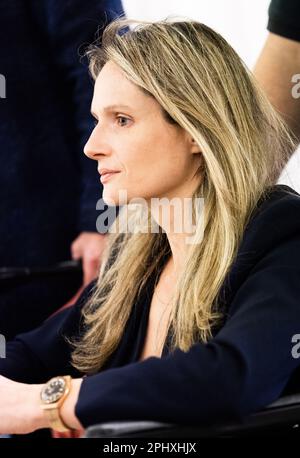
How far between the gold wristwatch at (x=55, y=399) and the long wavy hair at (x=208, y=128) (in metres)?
0.26

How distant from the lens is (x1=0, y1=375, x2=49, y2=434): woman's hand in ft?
4.02

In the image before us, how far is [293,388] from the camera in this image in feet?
4.16

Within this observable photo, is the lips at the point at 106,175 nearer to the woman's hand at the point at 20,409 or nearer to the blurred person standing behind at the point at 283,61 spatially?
the woman's hand at the point at 20,409

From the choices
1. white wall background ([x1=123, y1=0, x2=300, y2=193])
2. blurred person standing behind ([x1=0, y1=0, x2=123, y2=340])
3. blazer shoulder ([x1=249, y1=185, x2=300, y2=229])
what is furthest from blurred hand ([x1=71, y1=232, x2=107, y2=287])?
white wall background ([x1=123, y1=0, x2=300, y2=193])

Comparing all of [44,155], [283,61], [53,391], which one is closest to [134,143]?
[53,391]

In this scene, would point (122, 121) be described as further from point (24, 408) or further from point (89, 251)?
point (89, 251)

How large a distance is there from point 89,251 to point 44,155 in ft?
0.87

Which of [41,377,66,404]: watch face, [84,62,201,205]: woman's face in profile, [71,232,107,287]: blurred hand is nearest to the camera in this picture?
[41,377,66,404]: watch face

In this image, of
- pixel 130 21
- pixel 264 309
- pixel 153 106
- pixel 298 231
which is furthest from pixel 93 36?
pixel 264 309

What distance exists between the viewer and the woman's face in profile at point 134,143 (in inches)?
56.5

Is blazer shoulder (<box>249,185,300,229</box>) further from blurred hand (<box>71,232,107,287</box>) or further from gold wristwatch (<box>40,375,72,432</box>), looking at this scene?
blurred hand (<box>71,232,107,287</box>)

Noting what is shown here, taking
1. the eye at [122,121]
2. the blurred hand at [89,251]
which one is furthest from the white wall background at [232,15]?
the eye at [122,121]

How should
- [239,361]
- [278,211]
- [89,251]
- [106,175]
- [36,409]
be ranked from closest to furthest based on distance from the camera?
1. [239,361]
2. [36,409]
3. [278,211]
4. [106,175]
5. [89,251]

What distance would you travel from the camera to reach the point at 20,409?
4.09ft
